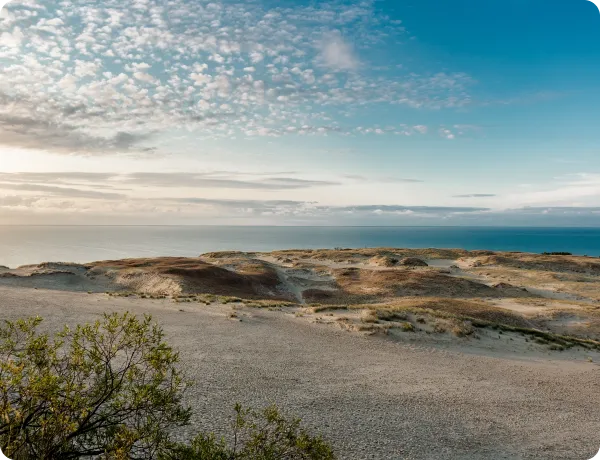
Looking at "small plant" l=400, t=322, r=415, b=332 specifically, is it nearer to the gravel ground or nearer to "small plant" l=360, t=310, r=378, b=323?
"small plant" l=360, t=310, r=378, b=323

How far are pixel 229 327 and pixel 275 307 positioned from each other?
871cm

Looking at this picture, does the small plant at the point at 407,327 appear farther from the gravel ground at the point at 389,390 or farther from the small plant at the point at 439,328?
the gravel ground at the point at 389,390

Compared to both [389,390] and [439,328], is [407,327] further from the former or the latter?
[389,390]

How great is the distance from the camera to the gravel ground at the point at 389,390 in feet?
39.4

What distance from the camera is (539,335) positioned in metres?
29.5

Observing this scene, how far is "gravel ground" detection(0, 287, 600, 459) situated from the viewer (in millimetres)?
12023

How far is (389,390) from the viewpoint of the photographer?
53.0 feet

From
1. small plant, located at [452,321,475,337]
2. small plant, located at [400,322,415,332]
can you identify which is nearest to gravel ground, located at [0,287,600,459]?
small plant, located at [400,322,415,332]

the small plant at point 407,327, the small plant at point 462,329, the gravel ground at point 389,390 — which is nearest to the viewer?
the gravel ground at point 389,390

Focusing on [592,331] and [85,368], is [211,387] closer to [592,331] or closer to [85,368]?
[85,368]

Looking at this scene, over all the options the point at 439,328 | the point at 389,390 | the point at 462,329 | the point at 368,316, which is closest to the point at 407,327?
the point at 439,328

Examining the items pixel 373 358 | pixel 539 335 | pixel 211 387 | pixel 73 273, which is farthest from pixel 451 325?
pixel 73 273

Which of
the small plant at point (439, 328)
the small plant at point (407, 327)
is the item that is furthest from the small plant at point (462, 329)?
the small plant at point (407, 327)

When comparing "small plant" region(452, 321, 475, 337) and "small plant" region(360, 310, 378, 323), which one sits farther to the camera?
"small plant" region(360, 310, 378, 323)
